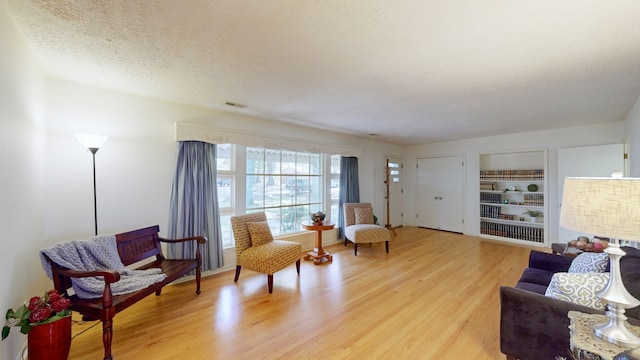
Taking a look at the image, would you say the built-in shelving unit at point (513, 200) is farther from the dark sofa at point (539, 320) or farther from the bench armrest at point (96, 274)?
the bench armrest at point (96, 274)

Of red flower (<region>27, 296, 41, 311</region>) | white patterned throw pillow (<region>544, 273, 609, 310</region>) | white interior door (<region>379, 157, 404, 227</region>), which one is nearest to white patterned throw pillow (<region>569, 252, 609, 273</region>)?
white patterned throw pillow (<region>544, 273, 609, 310</region>)

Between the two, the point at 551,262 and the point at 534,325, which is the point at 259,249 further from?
the point at 551,262

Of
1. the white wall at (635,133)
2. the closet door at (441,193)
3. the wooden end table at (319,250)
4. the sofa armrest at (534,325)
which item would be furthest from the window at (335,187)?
the white wall at (635,133)

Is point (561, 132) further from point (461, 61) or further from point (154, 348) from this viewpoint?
point (154, 348)

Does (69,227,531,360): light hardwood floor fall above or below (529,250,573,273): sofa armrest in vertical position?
below

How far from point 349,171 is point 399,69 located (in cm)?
321

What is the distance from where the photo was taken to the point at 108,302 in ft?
6.01

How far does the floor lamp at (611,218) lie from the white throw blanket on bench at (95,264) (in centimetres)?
301

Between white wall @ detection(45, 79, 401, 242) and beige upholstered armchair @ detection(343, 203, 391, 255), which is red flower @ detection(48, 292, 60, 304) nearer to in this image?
white wall @ detection(45, 79, 401, 242)

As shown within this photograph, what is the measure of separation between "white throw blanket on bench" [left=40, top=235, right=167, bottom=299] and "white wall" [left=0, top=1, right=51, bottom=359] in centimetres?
22

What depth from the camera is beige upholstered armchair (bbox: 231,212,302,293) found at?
2961 mm

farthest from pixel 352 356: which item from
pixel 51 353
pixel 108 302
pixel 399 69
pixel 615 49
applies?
pixel 615 49

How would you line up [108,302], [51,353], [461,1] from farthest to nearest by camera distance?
[108,302]
[51,353]
[461,1]

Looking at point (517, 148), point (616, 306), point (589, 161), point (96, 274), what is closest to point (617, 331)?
point (616, 306)
